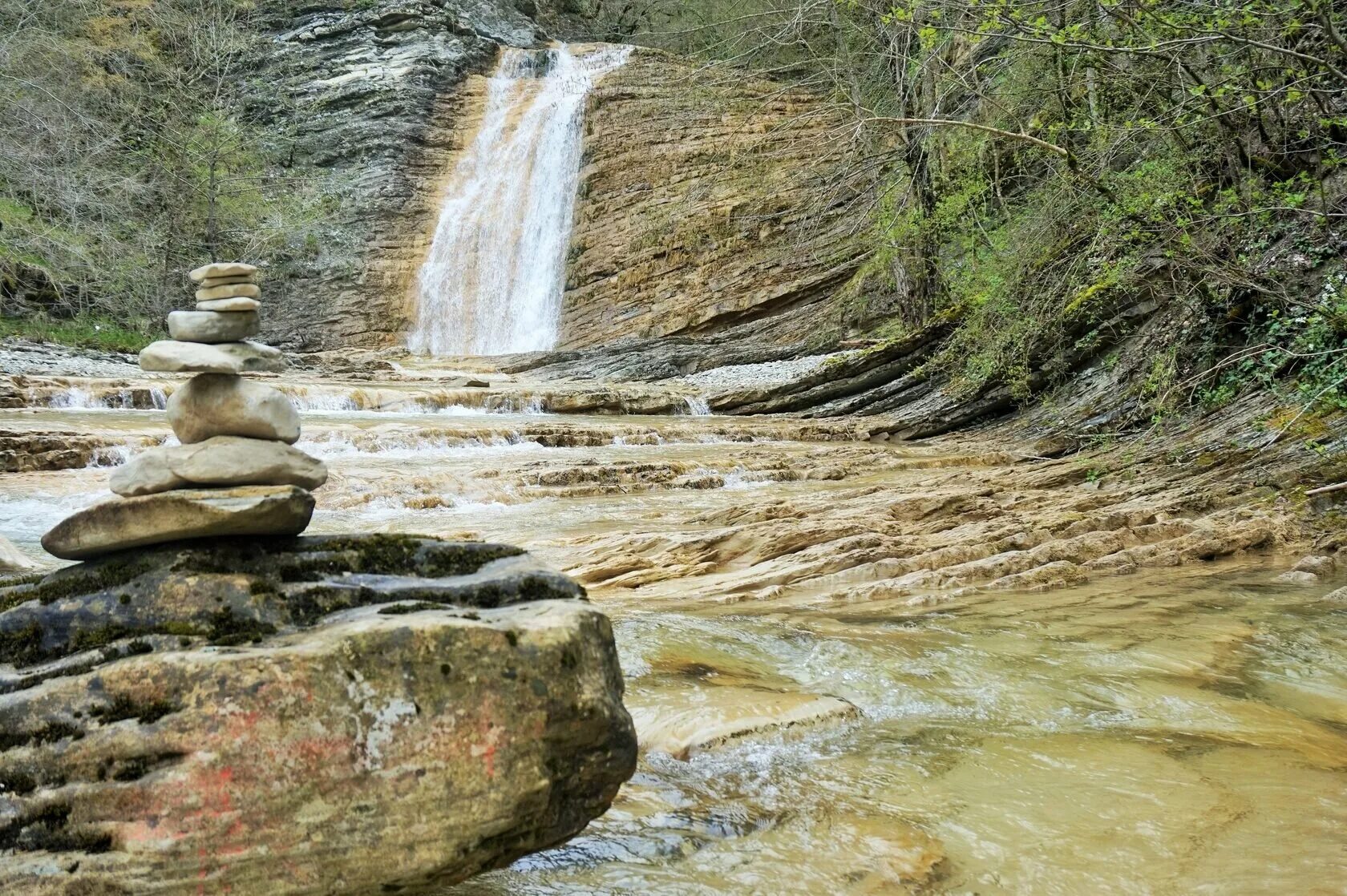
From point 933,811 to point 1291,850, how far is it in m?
0.96

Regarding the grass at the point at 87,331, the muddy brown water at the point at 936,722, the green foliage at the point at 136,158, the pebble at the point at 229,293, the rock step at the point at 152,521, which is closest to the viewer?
the muddy brown water at the point at 936,722

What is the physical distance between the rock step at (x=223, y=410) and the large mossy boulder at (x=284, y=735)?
0.74 m

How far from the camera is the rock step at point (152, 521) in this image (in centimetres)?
285

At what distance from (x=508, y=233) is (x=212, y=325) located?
25325 mm

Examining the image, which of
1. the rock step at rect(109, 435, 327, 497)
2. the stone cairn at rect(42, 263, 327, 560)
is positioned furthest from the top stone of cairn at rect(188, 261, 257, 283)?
the rock step at rect(109, 435, 327, 497)

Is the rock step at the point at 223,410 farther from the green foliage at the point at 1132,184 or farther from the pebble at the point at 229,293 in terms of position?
the green foliage at the point at 1132,184

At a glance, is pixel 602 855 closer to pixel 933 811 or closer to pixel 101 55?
pixel 933 811

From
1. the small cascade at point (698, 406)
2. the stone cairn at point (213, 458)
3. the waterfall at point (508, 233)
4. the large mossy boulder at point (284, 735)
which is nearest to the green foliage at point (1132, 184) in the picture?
the small cascade at point (698, 406)

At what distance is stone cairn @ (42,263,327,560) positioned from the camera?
9.43 ft

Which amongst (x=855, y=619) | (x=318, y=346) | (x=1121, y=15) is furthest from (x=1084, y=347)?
(x=318, y=346)

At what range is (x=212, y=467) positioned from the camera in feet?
10.4

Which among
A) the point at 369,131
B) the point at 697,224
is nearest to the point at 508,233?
the point at 697,224

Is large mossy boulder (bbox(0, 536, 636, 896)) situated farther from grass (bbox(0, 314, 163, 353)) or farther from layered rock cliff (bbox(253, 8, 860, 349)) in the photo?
grass (bbox(0, 314, 163, 353))

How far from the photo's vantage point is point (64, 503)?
8758 mm
